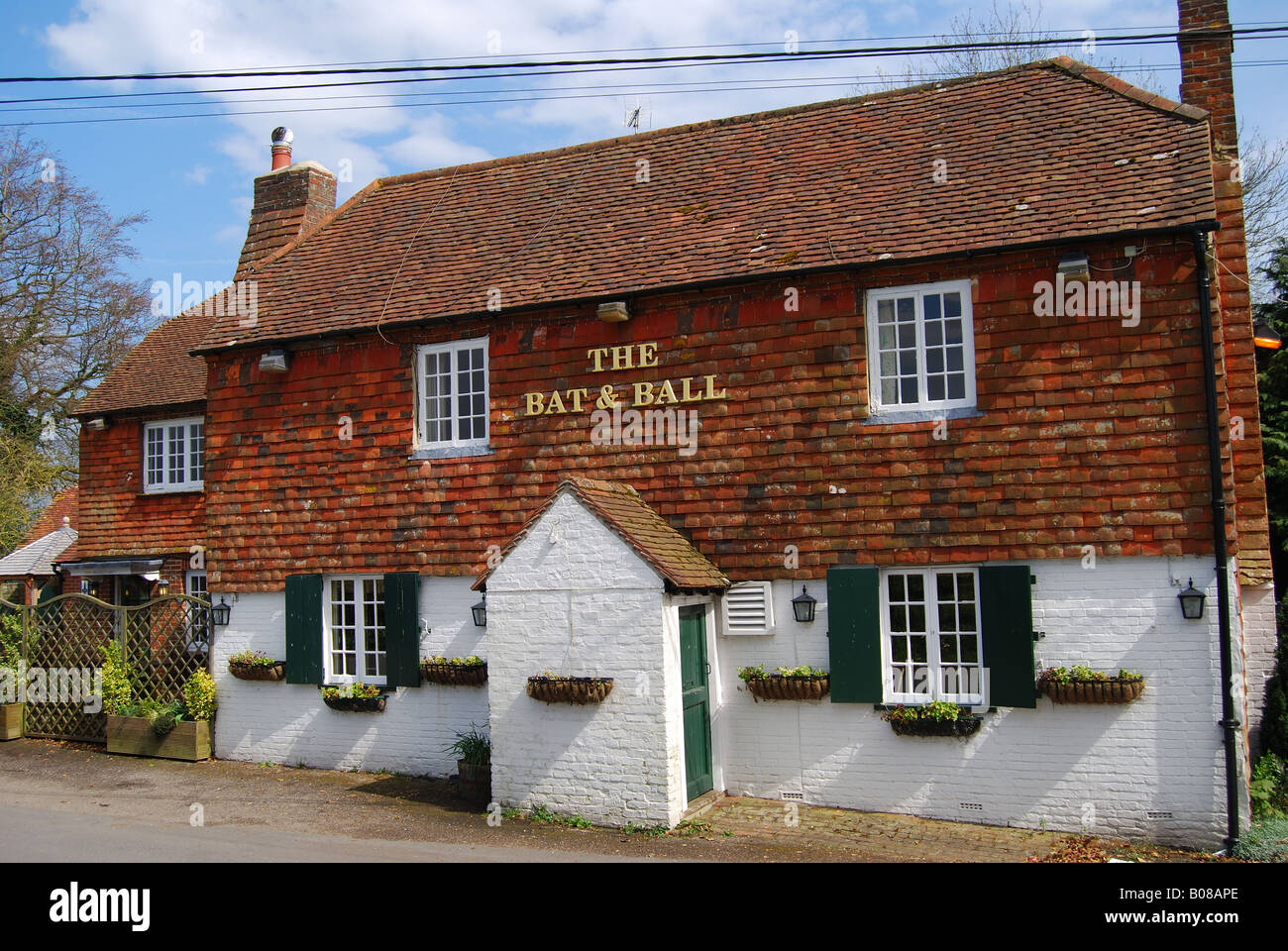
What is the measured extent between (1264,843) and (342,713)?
392 inches

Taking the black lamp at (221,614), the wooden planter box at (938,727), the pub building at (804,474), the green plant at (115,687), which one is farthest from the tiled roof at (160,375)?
the wooden planter box at (938,727)

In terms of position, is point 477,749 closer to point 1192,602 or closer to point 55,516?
point 1192,602

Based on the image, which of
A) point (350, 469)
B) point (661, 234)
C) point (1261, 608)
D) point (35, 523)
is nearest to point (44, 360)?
point (35, 523)

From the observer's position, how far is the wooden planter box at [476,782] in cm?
1056

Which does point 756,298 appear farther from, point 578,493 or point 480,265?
point 480,265

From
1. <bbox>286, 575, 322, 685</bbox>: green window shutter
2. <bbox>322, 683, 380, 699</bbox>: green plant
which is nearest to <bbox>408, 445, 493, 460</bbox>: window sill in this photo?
<bbox>286, 575, 322, 685</bbox>: green window shutter

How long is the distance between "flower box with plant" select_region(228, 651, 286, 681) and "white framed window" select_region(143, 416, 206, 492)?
20.3ft

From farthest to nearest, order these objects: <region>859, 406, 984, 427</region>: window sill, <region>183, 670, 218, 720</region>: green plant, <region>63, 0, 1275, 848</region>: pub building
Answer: <region>183, 670, 218, 720</region>: green plant < <region>859, 406, 984, 427</region>: window sill < <region>63, 0, 1275, 848</region>: pub building

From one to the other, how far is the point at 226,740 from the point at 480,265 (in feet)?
23.4

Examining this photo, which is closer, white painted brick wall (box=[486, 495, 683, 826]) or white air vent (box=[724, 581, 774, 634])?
Answer: white painted brick wall (box=[486, 495, 683, 826])

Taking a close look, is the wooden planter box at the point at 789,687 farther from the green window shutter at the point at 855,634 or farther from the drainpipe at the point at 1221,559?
the drainpipe at the point at 1221,559

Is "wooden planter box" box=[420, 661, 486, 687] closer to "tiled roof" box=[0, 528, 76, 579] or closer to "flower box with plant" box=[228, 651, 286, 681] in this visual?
"flower box with plant" box=[228, 651, 286, 681]

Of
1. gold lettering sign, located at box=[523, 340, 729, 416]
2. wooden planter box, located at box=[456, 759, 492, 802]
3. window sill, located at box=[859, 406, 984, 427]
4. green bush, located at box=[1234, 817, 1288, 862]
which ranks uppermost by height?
gold lettering sign, located at box=[523, 340, 729, 416]

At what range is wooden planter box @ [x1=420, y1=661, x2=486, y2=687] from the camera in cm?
1166
